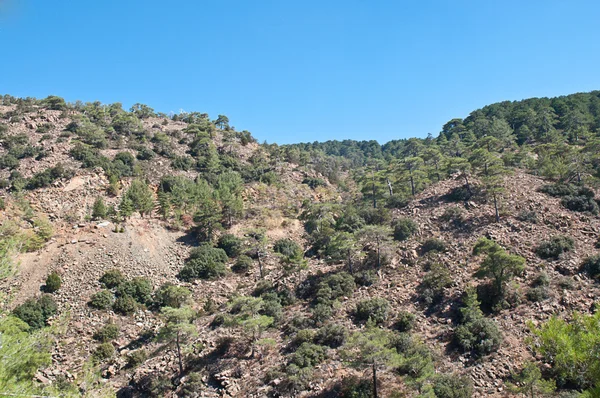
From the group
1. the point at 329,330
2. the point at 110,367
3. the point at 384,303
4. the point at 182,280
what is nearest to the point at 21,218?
the point at 182,280

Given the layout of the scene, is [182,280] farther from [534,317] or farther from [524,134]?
[524,134]

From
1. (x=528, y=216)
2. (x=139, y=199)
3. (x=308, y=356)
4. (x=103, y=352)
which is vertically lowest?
(x=308, y=356)

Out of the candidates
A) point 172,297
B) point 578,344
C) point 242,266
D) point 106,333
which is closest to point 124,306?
point 106,333

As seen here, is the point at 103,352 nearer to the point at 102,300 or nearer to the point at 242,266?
the point at 102,300

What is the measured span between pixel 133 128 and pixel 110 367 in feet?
138

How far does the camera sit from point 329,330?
1906cm

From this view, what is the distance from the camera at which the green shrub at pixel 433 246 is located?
84.8ft

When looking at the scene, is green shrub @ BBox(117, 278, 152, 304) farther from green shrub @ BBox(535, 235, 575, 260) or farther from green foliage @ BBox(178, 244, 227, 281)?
green shrub @ BBox(535, 235, 575, 260)

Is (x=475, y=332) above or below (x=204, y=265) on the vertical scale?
below

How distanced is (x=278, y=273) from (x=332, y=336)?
9.77 metres

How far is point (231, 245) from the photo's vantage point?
104 ft

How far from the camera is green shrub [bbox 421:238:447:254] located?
1017 inches

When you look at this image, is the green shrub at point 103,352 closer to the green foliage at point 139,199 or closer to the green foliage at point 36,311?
the green foliage at point 36,311

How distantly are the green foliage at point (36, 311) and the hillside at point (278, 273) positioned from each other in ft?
0.38
